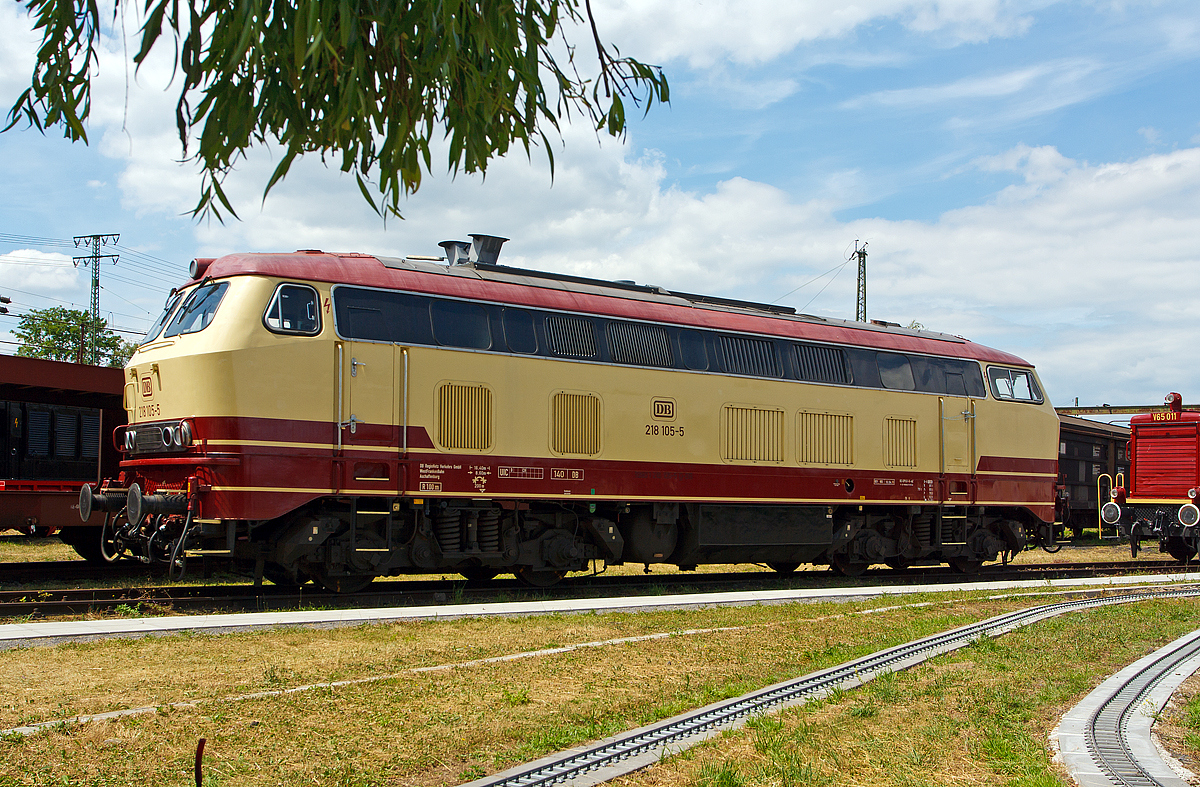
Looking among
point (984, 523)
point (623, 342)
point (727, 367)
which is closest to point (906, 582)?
point (984, 523)

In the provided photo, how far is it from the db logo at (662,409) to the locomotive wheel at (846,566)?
4605 mm

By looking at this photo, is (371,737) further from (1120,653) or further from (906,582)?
(906,582)

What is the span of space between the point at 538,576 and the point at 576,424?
2.21 meters

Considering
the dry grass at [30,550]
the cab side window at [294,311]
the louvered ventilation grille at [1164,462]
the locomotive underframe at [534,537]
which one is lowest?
the dry grass at [30,550]

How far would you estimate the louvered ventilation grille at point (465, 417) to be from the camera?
1235 centimetres

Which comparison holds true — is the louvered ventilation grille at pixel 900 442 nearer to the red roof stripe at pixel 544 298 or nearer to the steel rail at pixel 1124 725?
the red roof stripe at pixel 544 298

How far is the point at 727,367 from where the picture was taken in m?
15.0

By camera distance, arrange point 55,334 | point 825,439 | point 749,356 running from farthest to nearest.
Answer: point 55,334
point 825,439
point 749,356

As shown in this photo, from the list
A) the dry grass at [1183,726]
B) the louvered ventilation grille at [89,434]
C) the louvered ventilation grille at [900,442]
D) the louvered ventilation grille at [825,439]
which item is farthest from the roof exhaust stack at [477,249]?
the dry grass at [1183,726]

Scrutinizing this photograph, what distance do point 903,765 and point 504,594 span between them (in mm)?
8278

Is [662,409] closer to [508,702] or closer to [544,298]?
[544,298]

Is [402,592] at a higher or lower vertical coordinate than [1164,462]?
lower

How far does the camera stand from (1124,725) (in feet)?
19.2

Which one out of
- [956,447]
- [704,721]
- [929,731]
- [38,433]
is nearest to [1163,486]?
[956,447]
